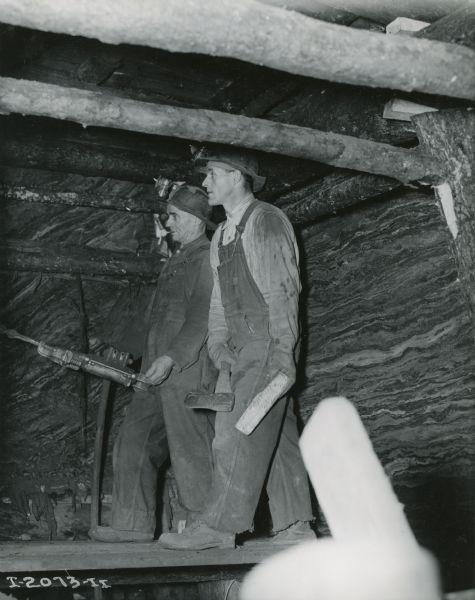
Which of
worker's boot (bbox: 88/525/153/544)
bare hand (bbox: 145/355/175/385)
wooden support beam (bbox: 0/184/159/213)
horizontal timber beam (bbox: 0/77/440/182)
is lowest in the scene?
worker's boot (bbox: 88/525/153/544)

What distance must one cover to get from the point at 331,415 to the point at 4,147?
3.50m

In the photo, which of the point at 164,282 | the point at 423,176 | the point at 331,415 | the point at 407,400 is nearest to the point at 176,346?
the point at 164,282

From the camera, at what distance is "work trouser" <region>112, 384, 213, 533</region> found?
425 centimetres

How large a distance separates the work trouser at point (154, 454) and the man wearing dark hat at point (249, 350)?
0.55 meters

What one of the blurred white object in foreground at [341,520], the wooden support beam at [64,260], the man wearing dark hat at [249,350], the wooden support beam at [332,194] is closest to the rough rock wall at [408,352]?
the wooden support beam at [332,194]

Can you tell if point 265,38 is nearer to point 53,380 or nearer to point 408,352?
point 408,352

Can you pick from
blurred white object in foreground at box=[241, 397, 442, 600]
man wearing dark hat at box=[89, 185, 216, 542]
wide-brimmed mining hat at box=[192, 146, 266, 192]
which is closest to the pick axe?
man wearing dark hat at box=[89, 185, 216, 542]

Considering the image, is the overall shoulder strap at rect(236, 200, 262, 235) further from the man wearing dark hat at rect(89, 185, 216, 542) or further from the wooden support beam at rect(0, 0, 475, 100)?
the wooden support beam at rect(0, 0, 475, 100)

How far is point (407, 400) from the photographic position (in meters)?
4.63

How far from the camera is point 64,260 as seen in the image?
215 inches

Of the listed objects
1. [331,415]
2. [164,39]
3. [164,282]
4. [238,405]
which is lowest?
[331,415]

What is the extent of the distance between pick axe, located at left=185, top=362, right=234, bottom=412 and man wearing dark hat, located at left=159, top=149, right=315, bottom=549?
0.04m

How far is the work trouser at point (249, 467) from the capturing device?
11.4 feet

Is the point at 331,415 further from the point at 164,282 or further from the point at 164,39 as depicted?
the point at 164,282
